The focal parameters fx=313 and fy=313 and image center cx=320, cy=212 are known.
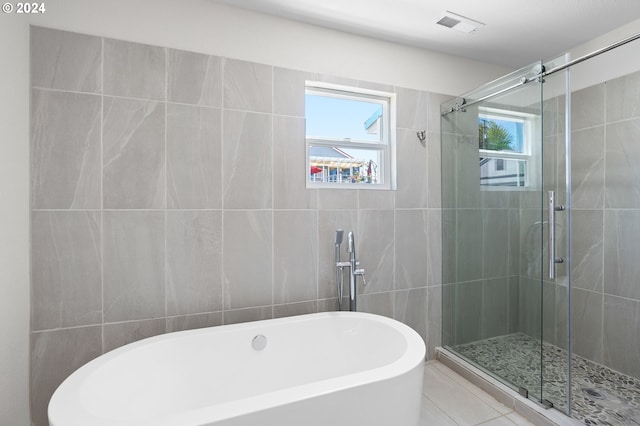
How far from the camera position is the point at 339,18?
2.09 metres

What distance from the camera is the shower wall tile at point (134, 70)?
1.71 meters

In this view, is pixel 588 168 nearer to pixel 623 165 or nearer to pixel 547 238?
pixel 623 165

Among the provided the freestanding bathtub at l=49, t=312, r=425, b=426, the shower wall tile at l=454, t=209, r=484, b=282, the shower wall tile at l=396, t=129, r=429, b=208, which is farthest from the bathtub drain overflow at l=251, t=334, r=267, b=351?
the shower wall tile at l=454, t=209, r=484, b=282

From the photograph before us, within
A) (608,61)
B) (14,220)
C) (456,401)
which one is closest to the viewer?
(14,220)

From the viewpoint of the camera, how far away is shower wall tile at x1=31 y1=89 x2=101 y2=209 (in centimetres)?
159

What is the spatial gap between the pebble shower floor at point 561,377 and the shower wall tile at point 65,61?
2936 millimetres

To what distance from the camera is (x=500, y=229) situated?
2.17 meters

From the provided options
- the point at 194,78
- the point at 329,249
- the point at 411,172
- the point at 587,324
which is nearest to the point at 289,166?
the point at 329,249

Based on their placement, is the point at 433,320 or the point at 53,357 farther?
the point at 433,320

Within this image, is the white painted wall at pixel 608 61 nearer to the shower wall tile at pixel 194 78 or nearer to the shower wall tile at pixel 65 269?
the shower wall tile at pixel 194 78

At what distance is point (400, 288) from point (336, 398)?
4.56ft

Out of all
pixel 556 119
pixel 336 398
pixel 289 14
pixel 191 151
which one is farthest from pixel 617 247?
pixel 191 151

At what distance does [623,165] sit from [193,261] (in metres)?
3.01

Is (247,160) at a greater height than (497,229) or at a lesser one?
greater
